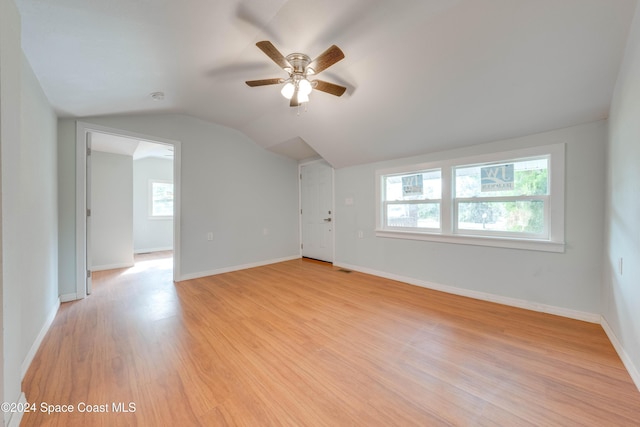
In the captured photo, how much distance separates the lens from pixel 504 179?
283 cm

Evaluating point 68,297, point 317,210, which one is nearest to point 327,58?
point 317,210

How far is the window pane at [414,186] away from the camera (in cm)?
341

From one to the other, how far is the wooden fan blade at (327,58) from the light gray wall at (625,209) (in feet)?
5.94

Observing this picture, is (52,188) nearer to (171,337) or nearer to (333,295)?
(171,337)

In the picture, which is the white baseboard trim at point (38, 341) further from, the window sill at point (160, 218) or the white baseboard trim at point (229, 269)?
the window sill at point (160, 218)

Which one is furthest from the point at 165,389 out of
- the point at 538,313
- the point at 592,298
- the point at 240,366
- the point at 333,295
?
the point at 592,298

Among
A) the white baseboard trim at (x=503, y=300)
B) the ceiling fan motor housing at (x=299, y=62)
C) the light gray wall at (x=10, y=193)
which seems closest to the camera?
the light gray wall at (x=10, y=193)

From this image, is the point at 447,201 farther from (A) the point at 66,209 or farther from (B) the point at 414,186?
(A) the point at 66,209

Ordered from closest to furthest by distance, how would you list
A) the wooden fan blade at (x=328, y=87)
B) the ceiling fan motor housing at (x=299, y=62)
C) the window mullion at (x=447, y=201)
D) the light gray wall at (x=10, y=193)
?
the light gray wall at (x=10, y=193) < the ceiling fan motor housing at (x=299, y=62) < the wooden fan blade at (x=328, y=87) < the window mullion at (x=447, y=201)

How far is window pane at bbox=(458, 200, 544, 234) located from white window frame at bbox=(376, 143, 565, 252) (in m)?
0.06

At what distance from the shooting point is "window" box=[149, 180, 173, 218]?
640 cm

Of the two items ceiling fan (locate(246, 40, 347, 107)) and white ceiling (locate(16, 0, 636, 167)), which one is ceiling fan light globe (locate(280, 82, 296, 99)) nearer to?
ceiling fan (locate(246, 40, 347, 107))

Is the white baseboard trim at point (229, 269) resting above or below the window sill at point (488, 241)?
below

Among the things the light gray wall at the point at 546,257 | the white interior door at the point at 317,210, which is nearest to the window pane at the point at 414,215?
the light gray wall at the point at 546,257
